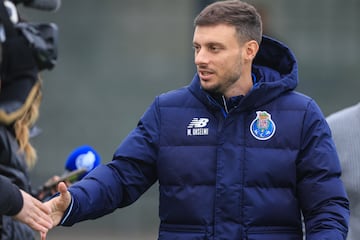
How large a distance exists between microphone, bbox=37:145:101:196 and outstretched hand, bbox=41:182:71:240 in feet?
4.19

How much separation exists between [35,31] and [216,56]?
5.30ft

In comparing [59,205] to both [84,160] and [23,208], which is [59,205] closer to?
[23,208]

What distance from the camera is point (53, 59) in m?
6.20

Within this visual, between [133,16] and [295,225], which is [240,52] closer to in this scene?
[295,225]

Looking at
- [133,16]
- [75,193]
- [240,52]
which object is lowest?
[133,16]

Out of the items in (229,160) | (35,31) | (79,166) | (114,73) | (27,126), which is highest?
(35,31)

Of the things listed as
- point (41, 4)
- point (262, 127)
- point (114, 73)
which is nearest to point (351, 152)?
point (262, 127)

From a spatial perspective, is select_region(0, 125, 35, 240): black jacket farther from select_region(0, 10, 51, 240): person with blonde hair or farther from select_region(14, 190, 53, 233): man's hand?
select_region(14, 190, 53, 233): man's hand

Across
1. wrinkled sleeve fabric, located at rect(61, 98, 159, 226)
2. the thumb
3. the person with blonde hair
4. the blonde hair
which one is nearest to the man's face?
wrinkled sleeve fabric, located at rect(61, 98, 159, 226)

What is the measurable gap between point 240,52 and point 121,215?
7.50 m

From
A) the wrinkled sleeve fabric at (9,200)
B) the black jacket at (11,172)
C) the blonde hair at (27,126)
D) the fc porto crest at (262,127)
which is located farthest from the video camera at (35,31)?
the fc porto crest at (262,127)

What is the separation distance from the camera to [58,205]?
15.5 ft

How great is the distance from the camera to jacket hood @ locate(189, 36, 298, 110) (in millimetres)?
4875

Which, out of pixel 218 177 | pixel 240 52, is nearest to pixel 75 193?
pixel 218 177
